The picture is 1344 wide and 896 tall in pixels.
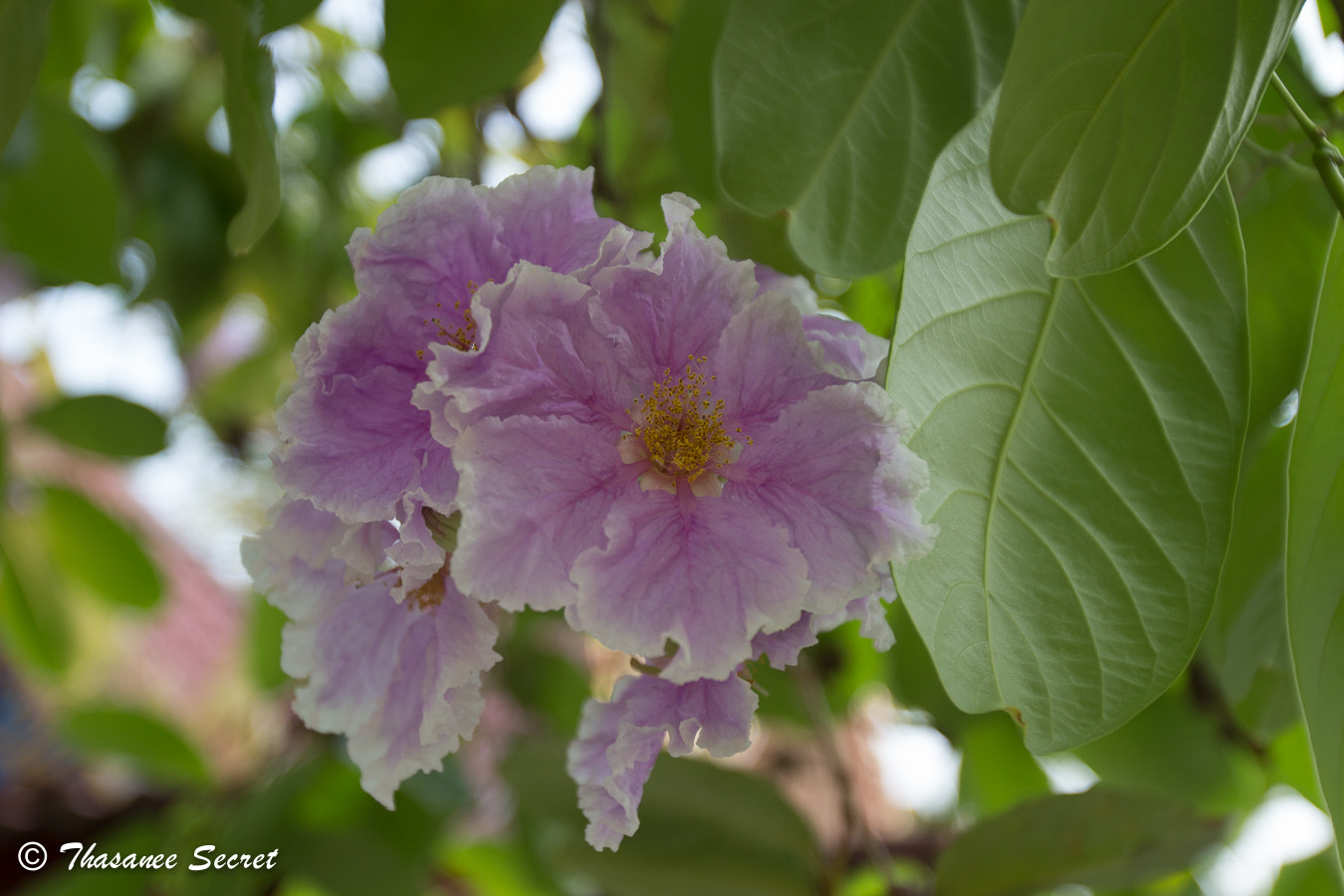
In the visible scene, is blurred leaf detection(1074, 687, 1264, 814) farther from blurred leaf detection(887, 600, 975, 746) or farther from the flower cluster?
the flower cluster

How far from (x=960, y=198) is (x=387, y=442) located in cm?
28

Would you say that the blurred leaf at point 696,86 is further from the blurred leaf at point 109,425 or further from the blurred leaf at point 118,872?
the blurred leaf at point 118,872

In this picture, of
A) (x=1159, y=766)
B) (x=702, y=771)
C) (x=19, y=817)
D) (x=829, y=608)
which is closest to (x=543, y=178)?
(x=829, y=608)

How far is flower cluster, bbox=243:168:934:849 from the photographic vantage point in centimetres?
38

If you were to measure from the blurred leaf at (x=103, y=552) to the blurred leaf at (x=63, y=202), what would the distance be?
0.49 metres

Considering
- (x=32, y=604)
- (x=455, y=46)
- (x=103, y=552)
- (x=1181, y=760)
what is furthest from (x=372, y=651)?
(x=32, y=604)

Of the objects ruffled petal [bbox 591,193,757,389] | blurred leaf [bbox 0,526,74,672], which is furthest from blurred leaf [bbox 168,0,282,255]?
blurred leaf [bbox 0,526,74,672]

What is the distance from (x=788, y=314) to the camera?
38 cm

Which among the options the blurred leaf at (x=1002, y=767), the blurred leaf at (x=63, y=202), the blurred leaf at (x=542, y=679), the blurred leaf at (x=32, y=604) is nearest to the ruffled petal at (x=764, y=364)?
the blurred leaf at (x=1002, y=767)

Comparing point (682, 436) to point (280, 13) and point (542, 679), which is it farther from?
point (542, 679)

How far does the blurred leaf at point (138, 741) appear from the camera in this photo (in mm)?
1281

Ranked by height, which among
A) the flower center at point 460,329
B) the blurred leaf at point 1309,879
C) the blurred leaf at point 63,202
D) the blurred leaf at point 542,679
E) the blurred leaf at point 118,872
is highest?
the blurred leaf at point 63,202

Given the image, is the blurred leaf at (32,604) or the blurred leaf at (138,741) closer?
the blurred leaf at (138,741)

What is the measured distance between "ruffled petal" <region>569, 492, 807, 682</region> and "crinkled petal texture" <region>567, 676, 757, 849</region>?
1.6 inches
